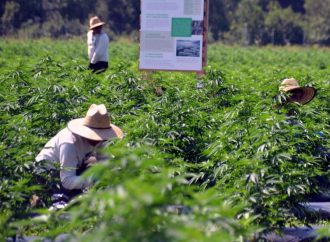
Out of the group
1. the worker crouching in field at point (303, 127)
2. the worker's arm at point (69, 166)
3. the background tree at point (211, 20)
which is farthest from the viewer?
the background tree at point (211, 20)

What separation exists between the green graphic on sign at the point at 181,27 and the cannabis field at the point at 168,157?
2.40 meters

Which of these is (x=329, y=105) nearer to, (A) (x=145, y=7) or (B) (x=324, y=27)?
(A) (x=145, y=7)

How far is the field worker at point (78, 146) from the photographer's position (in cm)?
687

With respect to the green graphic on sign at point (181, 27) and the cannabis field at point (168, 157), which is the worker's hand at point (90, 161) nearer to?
the cannabis field at point (168, 157)

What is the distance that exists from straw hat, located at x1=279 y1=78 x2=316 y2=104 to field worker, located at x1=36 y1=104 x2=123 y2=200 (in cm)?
209

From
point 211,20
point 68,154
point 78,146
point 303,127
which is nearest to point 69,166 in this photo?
point 68,154

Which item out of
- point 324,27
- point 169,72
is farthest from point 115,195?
point 324,27

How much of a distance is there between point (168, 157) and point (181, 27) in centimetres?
665

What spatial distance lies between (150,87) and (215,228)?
5.89 meters

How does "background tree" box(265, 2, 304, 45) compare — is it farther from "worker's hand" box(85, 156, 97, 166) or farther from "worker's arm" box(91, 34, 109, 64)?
"worker's hand" box(85, 156, 97, 166)

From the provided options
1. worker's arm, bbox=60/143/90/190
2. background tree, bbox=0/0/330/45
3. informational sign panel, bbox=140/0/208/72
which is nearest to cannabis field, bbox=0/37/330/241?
worker's arm, bbox=60/143/90/190

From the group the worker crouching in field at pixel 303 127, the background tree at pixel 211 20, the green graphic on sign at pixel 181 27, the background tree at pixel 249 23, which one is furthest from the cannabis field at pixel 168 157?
the background tree at pixel 249 23

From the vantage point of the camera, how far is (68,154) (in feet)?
22.7

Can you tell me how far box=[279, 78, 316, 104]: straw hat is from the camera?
28.2 feet
